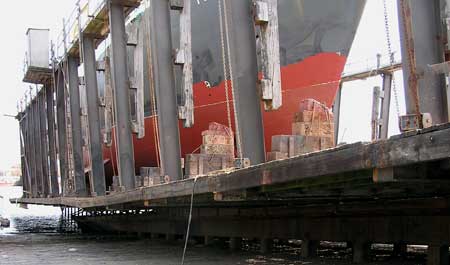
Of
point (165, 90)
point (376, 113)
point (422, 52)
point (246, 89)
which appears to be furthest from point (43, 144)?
point (422, 52)

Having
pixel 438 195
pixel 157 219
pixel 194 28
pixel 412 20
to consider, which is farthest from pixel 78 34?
pixel 412 20

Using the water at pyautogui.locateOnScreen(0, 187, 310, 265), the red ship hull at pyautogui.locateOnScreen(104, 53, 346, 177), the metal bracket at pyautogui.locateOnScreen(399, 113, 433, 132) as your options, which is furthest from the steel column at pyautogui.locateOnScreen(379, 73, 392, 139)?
the metal bracket at pyautogui.locateOnScreen(399, 113, 433, 132)

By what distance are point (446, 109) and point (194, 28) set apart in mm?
9766

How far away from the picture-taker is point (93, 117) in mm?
13664

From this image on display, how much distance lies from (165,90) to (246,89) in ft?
8.63

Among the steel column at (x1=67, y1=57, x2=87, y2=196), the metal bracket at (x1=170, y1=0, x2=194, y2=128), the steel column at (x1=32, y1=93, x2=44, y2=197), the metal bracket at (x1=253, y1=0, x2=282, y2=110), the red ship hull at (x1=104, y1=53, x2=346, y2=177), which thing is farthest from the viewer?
the steel column at (x1=32, y1=93, x2=44, y2=197)

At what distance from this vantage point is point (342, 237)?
27.3 feet

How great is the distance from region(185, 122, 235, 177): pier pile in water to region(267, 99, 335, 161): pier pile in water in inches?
48.7

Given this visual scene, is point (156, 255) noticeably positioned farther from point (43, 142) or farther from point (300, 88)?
point (43, 142)

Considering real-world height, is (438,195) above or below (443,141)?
below

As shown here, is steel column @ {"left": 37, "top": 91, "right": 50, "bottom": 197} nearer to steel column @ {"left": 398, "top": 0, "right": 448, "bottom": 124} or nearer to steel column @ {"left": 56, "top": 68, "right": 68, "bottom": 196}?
steel column @ {"left": 56, "top": 68, "right": 68, "bottom": 196}

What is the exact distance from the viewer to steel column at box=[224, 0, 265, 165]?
22.7 ft

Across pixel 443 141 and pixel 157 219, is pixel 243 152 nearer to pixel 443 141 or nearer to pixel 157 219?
pixel 443 141

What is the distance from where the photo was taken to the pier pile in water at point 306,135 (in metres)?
8.33
